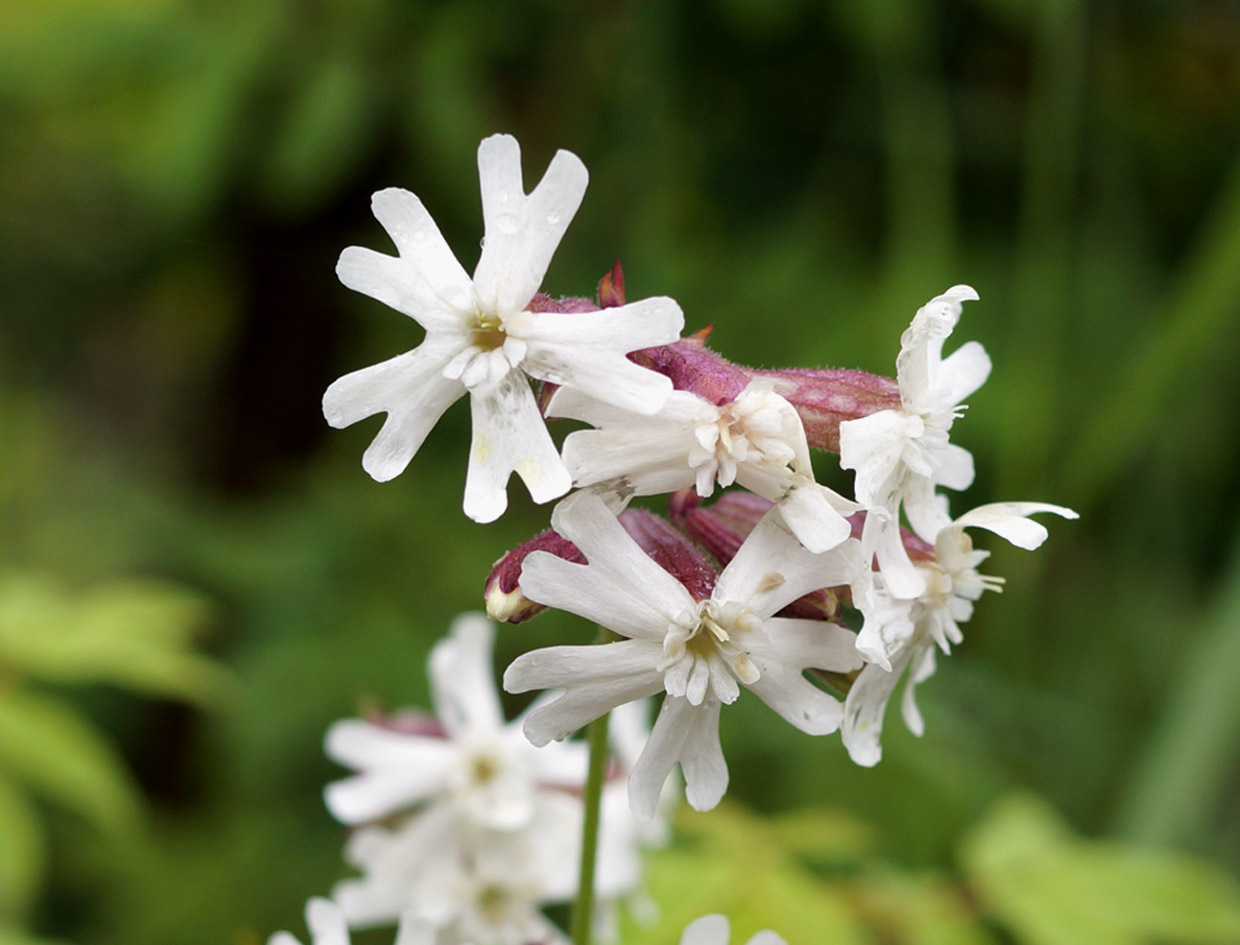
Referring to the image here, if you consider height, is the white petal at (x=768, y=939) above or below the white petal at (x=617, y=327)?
below

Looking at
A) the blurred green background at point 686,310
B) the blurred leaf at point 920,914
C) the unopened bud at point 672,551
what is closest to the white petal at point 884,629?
the unopened bud at point 672,551

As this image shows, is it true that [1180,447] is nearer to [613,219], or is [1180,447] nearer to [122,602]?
[613,219]

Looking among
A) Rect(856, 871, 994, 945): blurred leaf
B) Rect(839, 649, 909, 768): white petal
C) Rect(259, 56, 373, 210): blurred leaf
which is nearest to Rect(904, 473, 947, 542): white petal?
Rect(839, 649, 909, 768): white petal

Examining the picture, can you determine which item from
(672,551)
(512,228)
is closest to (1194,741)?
(672,551)

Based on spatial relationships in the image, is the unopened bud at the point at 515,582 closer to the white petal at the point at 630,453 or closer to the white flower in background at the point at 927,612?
the white petal at the point at 630,453

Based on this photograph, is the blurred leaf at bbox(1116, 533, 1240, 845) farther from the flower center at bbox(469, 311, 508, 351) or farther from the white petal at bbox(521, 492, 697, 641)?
the flower center at bbox(469, 311, 508, 351)

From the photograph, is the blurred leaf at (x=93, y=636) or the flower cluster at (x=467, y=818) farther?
the blurred leaf at (x=93, y=636)

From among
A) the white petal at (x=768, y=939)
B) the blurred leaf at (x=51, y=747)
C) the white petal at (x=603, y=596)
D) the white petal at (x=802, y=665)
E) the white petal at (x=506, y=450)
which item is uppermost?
the blurred leaf at (x=51, y=747)
